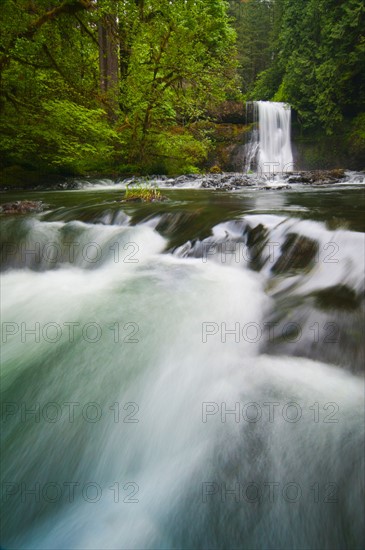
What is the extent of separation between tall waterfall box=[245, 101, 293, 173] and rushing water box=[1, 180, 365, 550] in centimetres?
1378

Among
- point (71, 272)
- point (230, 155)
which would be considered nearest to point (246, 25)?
point (230, 155)

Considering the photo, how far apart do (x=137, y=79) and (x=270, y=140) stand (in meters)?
9.44

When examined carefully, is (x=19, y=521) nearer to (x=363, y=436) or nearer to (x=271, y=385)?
(x=271, y=385)

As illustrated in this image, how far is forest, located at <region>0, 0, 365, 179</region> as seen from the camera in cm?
762

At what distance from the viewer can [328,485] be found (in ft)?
5.54

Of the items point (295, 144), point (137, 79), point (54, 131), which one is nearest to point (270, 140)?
point (295, 144)

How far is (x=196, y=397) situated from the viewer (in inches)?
92.9
